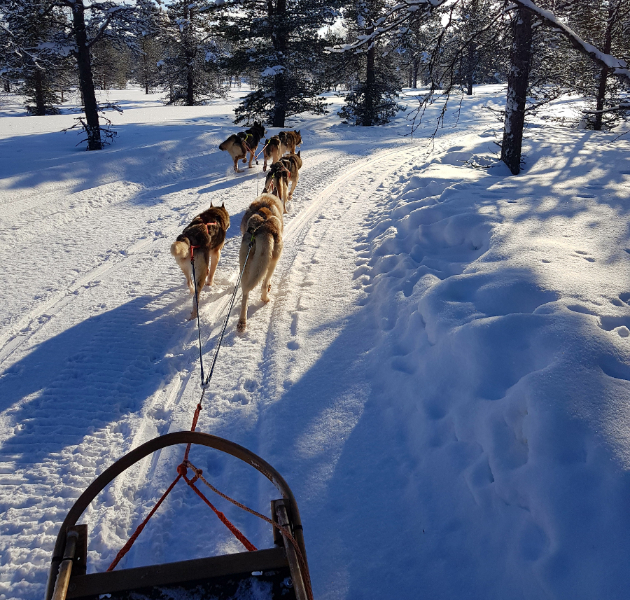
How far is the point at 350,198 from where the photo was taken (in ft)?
30.9

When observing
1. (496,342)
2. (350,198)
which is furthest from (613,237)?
(350,198)

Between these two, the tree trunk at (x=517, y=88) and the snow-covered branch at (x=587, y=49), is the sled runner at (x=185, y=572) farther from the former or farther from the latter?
the tree trunk at (x=517, y=88)

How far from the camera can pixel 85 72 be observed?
11.8 meters

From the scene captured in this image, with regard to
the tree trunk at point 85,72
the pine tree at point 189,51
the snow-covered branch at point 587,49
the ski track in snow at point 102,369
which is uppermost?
the pine tree at point 189,51

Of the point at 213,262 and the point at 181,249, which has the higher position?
the point at 181,249

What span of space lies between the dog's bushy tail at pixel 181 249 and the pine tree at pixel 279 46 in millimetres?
15085

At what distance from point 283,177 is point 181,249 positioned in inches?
171

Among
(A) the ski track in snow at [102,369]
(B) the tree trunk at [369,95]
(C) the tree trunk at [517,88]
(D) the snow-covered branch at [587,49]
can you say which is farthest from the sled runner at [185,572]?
(B) the tree trunk at [369,95]

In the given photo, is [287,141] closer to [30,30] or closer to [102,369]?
[30,30]

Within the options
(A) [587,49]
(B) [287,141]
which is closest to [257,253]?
(A) [587,49]

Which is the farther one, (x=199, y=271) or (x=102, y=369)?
(x=199, y=271)

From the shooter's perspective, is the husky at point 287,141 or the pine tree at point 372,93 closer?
the husky at point 287,141

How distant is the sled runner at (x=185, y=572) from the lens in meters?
1.59

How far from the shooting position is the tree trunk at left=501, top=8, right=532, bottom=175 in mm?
8016
